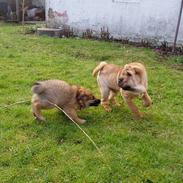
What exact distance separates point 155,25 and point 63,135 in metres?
7.21

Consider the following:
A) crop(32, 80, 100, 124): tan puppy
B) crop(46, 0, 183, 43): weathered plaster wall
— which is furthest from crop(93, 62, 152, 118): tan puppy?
crop(46, 0, 183, 43): weathered plaster wall

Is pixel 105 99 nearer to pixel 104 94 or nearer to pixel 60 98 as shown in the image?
pixel 104 94

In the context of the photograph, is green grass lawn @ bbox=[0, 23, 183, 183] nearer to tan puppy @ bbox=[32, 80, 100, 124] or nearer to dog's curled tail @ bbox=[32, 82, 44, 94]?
tan puppy @ bbox=[32, 80, 100, 124]

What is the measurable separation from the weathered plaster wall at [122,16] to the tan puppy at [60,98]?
6.32 m

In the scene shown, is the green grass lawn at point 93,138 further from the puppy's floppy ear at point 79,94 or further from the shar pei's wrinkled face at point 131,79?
the shar pei's wrinkled face at point 131,79

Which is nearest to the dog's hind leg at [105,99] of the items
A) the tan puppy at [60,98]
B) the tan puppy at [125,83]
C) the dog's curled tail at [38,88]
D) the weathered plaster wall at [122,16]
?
the tan puppy at [125,83]

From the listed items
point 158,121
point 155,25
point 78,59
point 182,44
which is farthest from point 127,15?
point 158,121

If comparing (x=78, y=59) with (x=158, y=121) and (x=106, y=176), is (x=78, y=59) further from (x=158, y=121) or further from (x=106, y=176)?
(x=106, y=176)

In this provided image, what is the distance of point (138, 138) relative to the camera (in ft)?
17.7

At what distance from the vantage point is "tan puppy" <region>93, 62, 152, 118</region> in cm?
563

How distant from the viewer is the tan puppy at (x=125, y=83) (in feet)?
18.5

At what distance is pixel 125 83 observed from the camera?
5.60 meters

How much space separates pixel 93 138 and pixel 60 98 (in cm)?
81

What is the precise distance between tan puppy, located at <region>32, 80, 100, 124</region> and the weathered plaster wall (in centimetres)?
632
